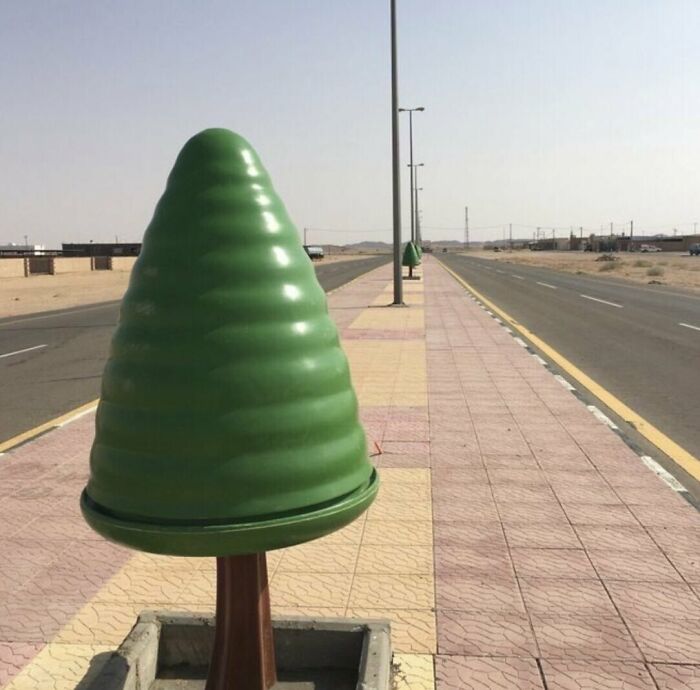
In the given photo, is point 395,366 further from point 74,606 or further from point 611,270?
point 611,270

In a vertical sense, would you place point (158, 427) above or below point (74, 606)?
above

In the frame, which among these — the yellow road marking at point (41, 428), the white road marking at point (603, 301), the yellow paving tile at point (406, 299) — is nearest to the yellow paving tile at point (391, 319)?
the yellow paving tile at point (406, 299)

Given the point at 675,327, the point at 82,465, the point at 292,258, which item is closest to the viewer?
the point at 292,258

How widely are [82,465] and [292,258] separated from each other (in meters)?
4.89

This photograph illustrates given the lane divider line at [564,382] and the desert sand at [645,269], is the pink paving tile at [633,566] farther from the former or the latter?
the desert sand at [645,269]

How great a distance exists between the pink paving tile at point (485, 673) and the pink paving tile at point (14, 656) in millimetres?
1862

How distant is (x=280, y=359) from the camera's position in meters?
2.41

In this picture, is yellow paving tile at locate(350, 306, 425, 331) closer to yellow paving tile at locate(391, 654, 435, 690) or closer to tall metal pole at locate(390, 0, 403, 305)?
tall metal pole at locate(390, 0, 403, 305)

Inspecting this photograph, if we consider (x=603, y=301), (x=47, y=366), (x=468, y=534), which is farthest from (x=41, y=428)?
(x=603, y=301)

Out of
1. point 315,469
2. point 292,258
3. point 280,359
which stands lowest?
point 315,469

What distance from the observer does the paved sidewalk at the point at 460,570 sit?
3.49m

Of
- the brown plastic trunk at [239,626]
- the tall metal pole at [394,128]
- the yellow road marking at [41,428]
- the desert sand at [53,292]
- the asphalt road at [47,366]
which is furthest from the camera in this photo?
the desert sand at [53,292]

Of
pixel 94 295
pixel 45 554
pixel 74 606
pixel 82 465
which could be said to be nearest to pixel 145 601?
pixel 74 606

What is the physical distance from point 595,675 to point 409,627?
2.88 ft
